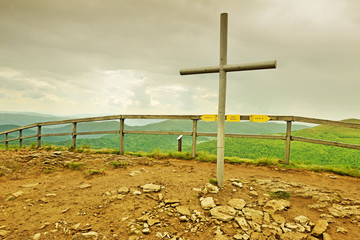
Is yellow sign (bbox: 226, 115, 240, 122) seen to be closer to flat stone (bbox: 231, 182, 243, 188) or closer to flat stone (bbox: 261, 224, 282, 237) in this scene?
flat stone (bbox: 231, 182, 243, 188)

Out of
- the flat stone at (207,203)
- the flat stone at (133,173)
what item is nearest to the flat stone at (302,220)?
the flat stone at (207,203)

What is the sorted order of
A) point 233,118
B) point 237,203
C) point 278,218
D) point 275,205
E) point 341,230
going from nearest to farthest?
point 341,230 → point 278,218 → point 275,205 → point 237,203 → point 233,118

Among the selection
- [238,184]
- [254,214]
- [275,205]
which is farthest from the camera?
[238,184]

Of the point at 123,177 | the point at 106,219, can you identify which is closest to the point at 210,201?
the point at 106,219

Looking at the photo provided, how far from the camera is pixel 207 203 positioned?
11.5 feet

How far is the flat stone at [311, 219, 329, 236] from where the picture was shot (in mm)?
2772

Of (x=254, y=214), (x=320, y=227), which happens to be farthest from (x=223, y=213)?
(x=320, y=227)

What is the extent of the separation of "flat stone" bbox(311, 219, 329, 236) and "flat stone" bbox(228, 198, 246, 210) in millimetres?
1114

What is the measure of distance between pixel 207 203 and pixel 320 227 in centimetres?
186

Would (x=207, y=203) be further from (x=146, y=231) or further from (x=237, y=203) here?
(x=146, y=231)

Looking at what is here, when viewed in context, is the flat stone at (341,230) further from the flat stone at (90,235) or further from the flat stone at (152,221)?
the flat stone at (90,235)

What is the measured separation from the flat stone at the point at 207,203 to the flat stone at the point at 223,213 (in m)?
0.10

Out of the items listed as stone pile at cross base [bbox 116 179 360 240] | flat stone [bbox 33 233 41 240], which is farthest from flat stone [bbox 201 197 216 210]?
flat stone [bbox 33 233 41 240]

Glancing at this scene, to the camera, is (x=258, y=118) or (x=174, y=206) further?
(x=258, y=118)
